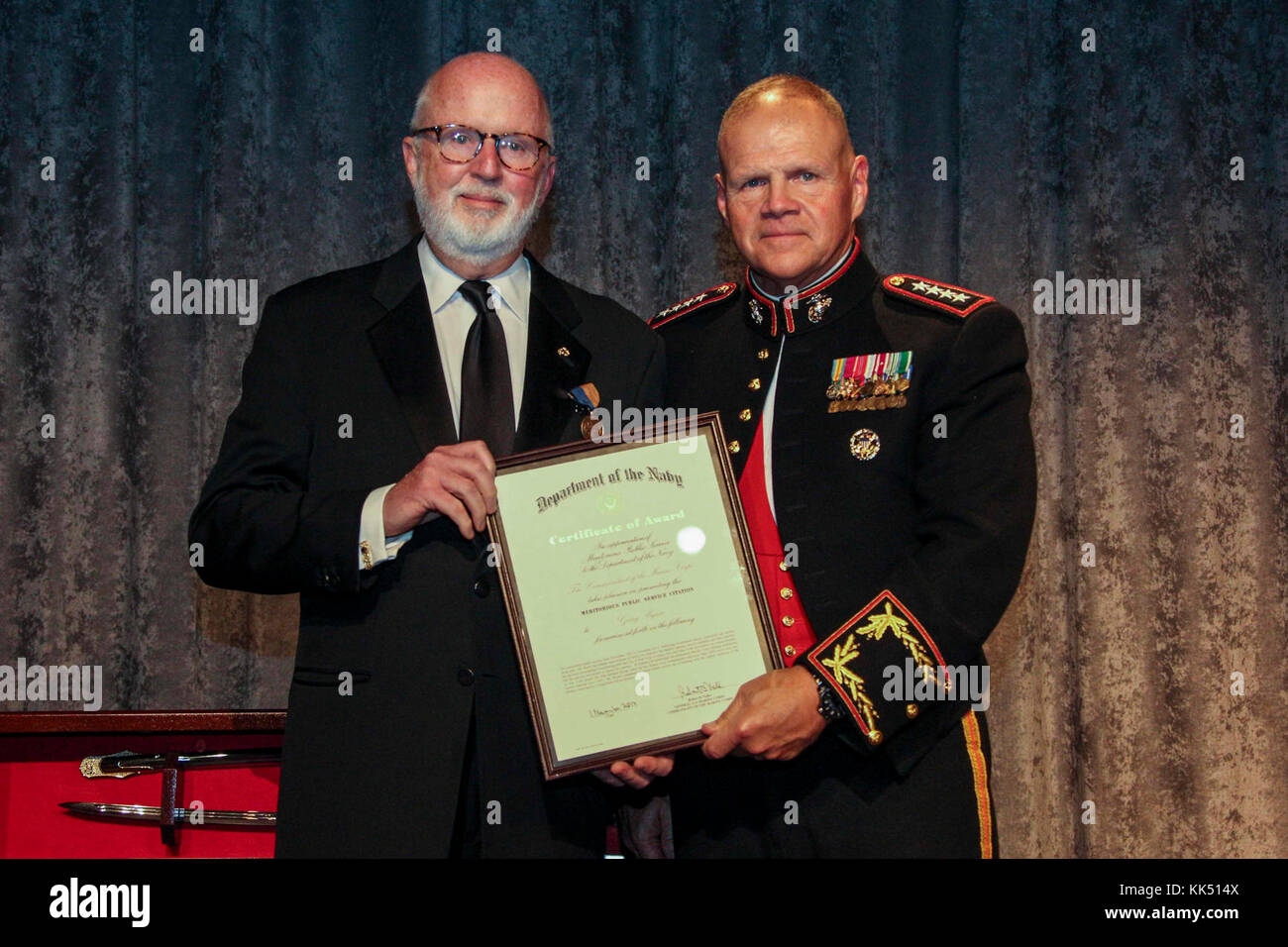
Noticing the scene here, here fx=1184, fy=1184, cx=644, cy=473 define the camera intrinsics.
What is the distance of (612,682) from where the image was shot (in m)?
1.67

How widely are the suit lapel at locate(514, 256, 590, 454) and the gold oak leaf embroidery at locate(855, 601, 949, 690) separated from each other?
0.53m

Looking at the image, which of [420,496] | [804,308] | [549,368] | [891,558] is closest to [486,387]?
[549,368]

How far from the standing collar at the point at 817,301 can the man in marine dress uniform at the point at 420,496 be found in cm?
26

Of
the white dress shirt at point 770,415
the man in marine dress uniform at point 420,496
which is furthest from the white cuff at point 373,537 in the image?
the white dress shirt at point 770,415

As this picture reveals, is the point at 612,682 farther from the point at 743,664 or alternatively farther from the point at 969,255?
the point at 969,255

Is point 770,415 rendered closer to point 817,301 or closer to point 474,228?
point 817,301

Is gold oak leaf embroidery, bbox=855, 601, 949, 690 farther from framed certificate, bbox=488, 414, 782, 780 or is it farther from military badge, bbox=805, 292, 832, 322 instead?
military badge, bbox=805, 292, 832, 322

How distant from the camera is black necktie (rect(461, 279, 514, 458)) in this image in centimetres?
177

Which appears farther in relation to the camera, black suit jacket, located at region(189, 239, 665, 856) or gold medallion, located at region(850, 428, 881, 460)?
gold medallion, located at region(850, 428, 881, 460)

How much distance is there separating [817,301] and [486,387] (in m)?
0.59

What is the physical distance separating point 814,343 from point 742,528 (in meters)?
0.42

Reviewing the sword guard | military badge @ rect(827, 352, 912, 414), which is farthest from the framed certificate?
the sword guard

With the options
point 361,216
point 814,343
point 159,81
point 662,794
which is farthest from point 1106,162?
point 159,81

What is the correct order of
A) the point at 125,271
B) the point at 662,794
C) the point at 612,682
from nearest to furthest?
the point at 612,682 < the point at 662,794 < the point at 125,271
